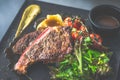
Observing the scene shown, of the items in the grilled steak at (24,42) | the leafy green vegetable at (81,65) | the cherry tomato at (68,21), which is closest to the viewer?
the leafy green vegetable at (81,65)

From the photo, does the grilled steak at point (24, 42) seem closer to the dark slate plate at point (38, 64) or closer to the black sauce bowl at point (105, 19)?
the dark slate plate at point (38, 64)

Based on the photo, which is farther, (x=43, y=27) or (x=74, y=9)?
(x=74, y=9)

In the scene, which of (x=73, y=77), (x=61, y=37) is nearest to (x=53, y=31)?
(x=61, y=37)

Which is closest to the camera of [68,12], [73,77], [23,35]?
[73,77]

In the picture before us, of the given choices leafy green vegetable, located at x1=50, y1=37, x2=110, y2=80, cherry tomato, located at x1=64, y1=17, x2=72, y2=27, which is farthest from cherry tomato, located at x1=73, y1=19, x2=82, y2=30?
leafy green vegetable, located at x1=50, y1=37, x2=110, y2=80

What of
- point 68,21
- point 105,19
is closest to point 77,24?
point 68,21

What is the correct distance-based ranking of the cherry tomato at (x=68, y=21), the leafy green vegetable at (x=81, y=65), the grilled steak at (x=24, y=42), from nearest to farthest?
the leafy green vegetable at (x=81, y=65) < the grilled steak at (x=24, y=42) < the cherry tomato at (x=68, y=21)

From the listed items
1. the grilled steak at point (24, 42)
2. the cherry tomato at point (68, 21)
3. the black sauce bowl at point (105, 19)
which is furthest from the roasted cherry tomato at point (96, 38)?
the grilled steak at point (24, 42)

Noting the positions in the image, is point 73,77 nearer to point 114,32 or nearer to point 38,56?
point 38,56

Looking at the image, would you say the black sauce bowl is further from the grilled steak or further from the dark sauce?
the grilled steak
